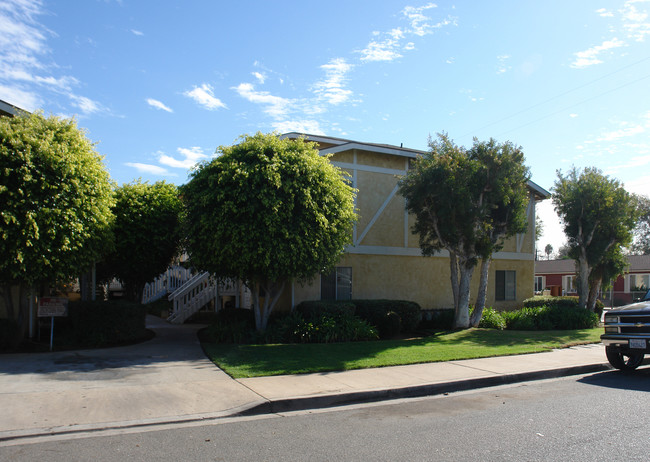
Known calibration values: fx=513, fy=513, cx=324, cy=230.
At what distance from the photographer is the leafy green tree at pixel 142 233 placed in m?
15.0

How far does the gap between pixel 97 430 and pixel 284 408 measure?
8.16 feet

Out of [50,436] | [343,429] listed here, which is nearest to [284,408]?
[343,429]

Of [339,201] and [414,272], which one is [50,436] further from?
[414,272]

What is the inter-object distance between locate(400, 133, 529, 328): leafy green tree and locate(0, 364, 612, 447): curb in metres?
6.11

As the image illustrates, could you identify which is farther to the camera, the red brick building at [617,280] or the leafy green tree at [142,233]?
the red brick building at [617,280]

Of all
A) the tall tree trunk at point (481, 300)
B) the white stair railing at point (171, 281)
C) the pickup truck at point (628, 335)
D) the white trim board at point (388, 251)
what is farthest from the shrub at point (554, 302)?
the white stair railing at point (171, 281)

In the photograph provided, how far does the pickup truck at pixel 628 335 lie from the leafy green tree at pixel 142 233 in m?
11.1

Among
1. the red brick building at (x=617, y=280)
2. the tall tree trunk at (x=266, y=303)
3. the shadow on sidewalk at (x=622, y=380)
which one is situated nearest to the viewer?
the shadow on sidewalk at (x=622, y=380)

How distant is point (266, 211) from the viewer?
12625 millimetres

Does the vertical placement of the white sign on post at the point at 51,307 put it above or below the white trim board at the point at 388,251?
below

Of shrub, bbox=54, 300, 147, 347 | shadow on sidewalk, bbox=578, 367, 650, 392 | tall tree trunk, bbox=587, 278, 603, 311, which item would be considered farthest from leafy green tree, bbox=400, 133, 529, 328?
shrub, bbox=54, 300, 147, 347

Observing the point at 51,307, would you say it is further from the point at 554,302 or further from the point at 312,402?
the point at 554,302

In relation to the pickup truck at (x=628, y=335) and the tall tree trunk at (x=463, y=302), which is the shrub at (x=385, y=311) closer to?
the tall tree trunk at (x=463, y=302)

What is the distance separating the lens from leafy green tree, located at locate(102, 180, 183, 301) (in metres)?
15.0
